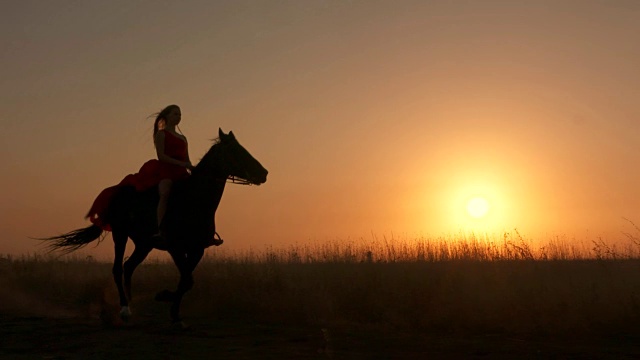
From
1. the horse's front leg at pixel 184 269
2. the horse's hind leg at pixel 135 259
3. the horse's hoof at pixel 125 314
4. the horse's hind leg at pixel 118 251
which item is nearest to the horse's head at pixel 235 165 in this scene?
the horse's front leg at pixel 184 269

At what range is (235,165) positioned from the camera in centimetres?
984

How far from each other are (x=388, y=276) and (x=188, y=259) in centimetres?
566

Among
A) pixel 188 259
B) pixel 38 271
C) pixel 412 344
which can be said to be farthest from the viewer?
pixel 38 271

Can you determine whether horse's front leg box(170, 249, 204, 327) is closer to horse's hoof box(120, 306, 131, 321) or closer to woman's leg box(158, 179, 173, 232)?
woman's leg box(158, 179, 173, 232)

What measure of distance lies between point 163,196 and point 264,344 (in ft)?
9.15

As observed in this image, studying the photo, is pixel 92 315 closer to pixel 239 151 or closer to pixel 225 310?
pixel 225 310


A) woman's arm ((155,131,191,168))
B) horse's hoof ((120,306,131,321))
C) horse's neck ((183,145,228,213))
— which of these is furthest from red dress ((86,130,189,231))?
horse's hoof ((120,306,131,321))

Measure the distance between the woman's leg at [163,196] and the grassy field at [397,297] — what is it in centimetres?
160

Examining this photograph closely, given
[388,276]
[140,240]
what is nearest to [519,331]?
[388,276]

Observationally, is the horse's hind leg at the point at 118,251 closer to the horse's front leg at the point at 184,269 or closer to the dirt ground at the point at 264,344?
the dirt ground at the point at 264,344

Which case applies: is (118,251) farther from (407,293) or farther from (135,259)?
(407,293)

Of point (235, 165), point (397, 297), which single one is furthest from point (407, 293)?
point (235, 165)

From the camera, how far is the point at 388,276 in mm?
14406

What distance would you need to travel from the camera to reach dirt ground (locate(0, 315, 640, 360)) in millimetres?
7520
